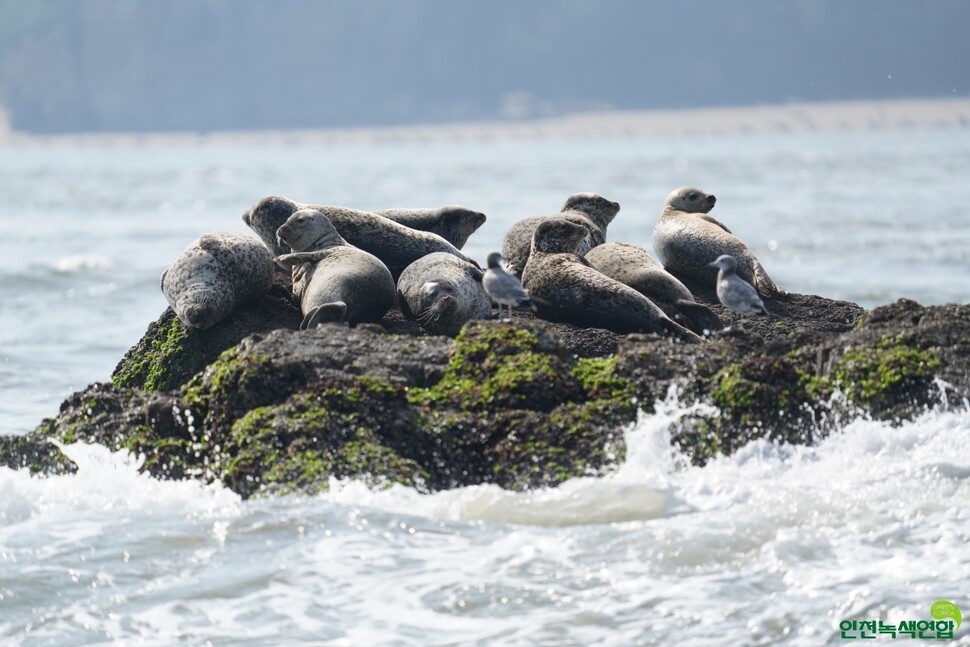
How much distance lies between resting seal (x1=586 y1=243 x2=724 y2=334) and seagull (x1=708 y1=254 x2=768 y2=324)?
14 centimetres

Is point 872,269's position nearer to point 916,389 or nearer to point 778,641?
point 916,389

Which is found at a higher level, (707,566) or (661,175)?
(661,175)

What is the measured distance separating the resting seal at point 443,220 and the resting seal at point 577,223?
36 cm

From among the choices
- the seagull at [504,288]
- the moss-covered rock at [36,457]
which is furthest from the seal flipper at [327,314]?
the moss-covered rock at [36,457]

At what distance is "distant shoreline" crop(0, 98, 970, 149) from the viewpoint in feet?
A: 435

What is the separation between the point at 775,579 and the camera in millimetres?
5594

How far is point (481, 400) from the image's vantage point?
264 inches

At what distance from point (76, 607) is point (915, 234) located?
2493cm

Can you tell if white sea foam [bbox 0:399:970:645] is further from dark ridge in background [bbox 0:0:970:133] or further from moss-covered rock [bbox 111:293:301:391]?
dark ridge in background [bbox 0:0:970:133]

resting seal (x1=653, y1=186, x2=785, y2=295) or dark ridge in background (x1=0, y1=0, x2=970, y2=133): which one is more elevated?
dark ridge in background (x1=0, y1=0, x2=970, y2=133)

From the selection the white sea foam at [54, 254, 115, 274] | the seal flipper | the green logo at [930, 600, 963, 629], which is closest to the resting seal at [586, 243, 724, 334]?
the seal flipper

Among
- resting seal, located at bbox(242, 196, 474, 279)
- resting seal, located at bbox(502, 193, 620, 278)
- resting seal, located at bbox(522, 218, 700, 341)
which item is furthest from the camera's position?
resting seal, located at bbox(502, 193, 620, 278)

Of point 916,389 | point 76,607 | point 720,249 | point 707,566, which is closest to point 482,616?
point 707,566

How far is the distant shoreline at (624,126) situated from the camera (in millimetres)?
132625
